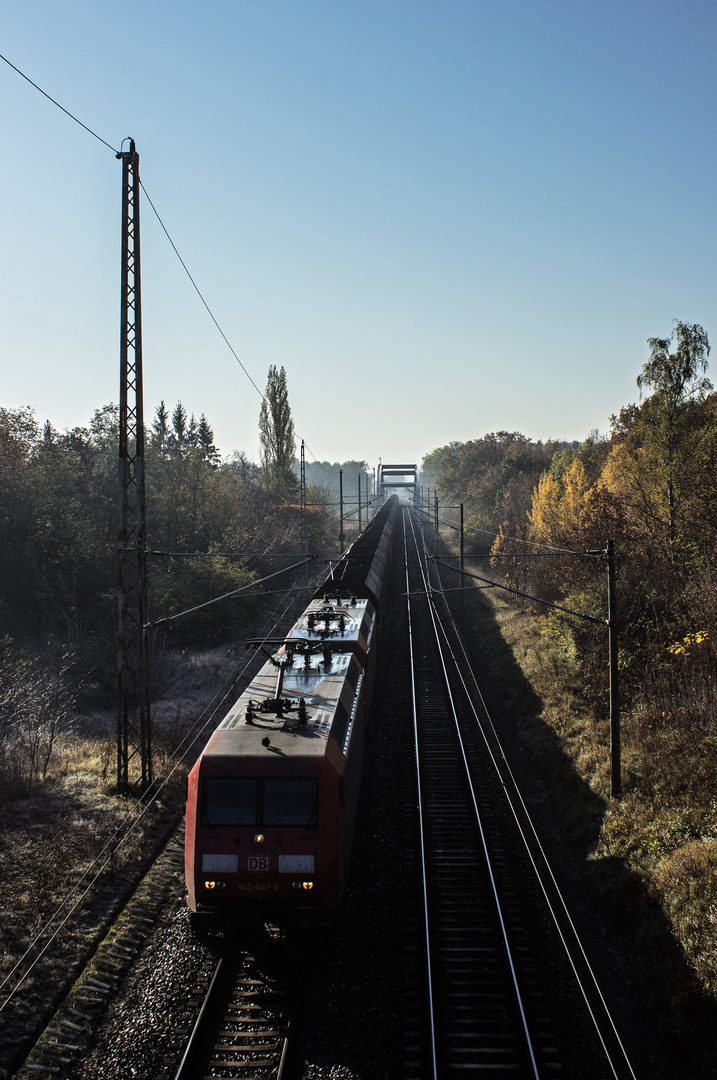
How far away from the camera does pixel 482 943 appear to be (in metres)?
9.63

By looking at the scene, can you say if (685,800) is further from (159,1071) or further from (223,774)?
(159,1071)

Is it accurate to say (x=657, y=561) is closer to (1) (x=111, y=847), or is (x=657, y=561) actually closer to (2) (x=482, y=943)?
(2) (x=482, y=943)

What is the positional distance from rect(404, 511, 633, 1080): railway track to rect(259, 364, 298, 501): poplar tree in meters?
46.5

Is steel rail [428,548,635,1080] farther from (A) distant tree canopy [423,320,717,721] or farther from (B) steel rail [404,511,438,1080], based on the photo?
(A) distant tree canopy [423,320,717,721]

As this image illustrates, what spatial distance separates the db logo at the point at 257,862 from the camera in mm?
8406

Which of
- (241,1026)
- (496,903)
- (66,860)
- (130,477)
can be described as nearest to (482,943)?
(496,903)

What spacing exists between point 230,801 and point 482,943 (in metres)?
4.44

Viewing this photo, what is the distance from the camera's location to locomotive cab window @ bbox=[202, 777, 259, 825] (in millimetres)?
8633

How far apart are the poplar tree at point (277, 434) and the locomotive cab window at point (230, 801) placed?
52.2 m

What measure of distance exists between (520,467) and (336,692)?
5810 centimetres

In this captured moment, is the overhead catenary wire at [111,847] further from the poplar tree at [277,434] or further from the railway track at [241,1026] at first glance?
the poplar tree at [277,434]

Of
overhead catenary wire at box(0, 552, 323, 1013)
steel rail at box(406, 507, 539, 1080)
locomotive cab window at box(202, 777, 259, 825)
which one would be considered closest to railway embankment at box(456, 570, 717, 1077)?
steel rail at box(406, 507, 539, 1080)

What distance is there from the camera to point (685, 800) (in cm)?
1248

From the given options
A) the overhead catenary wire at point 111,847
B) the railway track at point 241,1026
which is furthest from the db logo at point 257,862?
the overhead catenary wire at point 111,847
